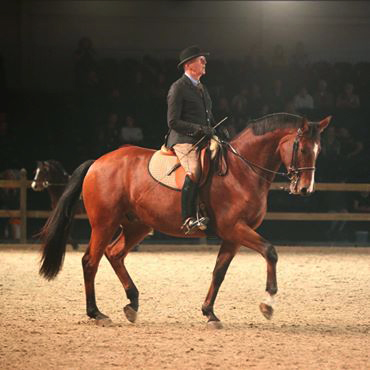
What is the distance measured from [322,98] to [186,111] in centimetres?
914

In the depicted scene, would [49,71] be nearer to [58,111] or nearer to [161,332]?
[58,111]

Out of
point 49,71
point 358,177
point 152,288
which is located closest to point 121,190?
point 152,288

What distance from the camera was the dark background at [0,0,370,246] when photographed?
51.0 feet

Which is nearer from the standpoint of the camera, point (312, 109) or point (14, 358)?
point (14, 358)

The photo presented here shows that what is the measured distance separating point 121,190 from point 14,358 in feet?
7.46

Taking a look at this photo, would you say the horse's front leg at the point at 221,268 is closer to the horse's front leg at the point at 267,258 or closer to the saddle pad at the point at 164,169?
the horse's front leg at the point at 267,258

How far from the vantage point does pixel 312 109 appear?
16016 mm

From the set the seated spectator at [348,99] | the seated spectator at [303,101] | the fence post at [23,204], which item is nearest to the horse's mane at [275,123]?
the fence post at [23,204]

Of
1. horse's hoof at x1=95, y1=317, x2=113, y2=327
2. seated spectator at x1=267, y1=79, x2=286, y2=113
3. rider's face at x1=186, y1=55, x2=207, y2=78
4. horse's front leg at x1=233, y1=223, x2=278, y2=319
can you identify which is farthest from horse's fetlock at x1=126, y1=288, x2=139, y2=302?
seated spectator at x1=267, y1=79, x2=286, y2=113

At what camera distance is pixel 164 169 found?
25.7 feet

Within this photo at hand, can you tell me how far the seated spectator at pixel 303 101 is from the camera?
52.5 ft

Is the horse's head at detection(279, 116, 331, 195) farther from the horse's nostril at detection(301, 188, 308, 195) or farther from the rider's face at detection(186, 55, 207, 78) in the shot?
the rider's face at detection(186, 55, 207, 78)

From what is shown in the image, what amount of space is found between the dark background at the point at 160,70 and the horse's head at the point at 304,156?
791cm

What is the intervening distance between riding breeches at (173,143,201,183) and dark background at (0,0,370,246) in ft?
25.4
